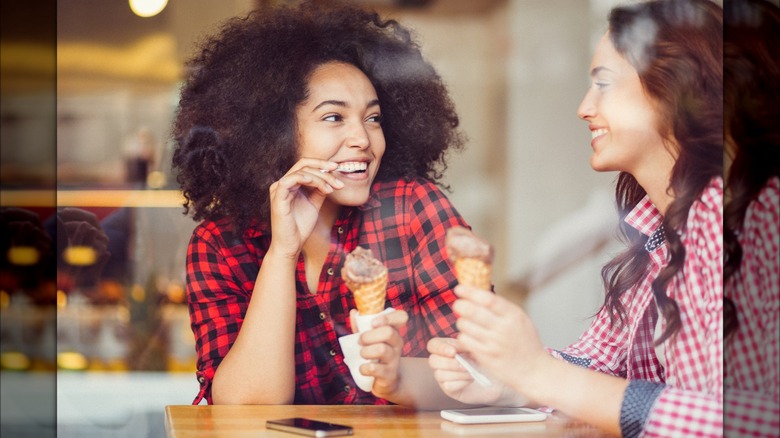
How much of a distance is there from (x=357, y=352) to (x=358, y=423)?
303 mm

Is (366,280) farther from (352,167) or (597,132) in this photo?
(597,132)

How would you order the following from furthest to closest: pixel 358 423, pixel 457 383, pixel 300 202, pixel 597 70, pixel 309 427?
1. pixel 597 70
2. pixel 300 202
3. pixel 457 383
4. pixel 358 423
5. pixel 309 427

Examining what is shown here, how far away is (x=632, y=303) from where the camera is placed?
2580 mm

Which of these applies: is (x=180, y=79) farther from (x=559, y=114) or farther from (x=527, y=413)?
(x=527, y=413)

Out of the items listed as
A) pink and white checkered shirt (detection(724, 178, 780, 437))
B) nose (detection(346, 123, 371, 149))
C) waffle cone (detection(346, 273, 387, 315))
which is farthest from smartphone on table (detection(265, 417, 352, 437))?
pink and white checkered shirt (detection(724, 178, 780, 437))

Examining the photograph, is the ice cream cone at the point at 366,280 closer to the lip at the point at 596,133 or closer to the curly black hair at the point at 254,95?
the curly black hair at the point at 254,95

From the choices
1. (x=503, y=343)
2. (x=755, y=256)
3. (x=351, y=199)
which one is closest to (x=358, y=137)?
(x=351, y=199)

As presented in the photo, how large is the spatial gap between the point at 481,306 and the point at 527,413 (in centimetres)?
30

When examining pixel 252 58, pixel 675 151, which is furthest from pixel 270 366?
pixel 675 151

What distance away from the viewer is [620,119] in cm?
258

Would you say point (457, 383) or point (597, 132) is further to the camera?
point (597, 132)

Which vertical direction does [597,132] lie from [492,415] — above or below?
above

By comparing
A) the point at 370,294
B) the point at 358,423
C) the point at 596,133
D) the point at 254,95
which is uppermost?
the point at 254,95

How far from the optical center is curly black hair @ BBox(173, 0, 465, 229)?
8.17 ft
